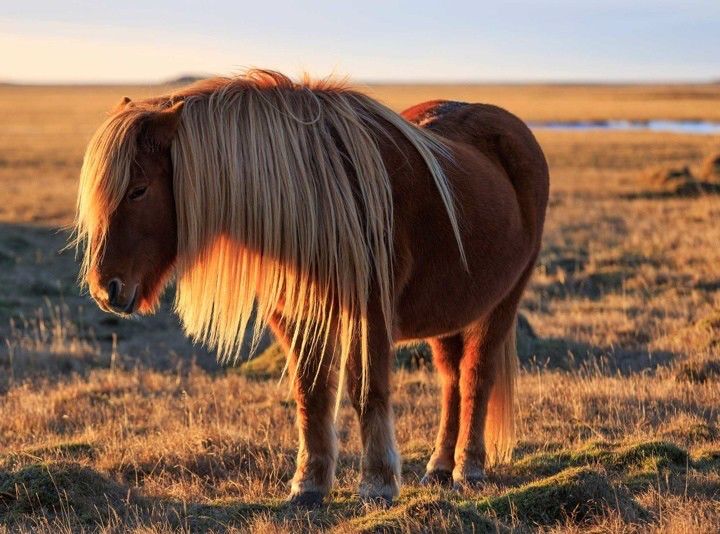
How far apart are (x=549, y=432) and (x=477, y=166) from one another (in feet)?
6.35

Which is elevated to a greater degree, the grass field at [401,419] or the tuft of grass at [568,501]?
the tuft of grass at [568,501]

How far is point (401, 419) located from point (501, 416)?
1.11m

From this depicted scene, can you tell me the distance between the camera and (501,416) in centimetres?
612

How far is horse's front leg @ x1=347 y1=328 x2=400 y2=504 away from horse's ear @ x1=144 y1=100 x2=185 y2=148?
→ 1.27 metres

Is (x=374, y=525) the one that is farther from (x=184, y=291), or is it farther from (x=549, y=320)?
(x=549, y=320)

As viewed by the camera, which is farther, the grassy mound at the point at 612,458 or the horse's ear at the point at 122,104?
the grassy mound at the point at 612,458

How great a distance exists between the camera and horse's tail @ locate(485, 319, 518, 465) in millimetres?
6051

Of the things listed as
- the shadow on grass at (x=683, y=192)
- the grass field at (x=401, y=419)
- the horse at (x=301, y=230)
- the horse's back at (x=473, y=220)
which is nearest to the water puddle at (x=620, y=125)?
the shadow on grass at (x=683, y=192)

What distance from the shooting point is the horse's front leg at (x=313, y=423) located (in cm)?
487

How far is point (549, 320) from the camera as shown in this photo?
431 inches

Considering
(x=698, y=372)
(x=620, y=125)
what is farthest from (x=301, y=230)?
(x=620, y=125)

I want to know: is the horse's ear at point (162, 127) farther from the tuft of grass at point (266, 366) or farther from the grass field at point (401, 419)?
the tuft of grass at point (266, 366)

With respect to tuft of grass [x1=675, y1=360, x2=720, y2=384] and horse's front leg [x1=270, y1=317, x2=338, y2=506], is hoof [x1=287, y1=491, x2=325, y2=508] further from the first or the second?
tuft of grass [x1=675, y1=360, x2=720, y2=384]

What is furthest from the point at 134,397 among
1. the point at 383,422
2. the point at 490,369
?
the point at 383,422
